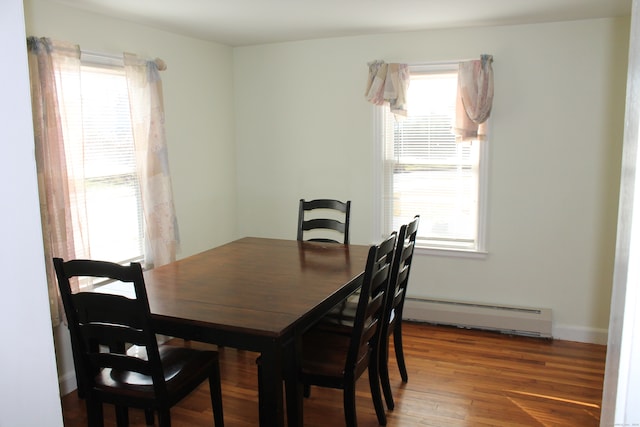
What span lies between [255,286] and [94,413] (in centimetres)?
89

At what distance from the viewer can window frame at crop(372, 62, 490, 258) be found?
162 inches

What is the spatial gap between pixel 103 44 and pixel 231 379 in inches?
90.5

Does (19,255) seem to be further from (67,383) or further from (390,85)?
(390,85)

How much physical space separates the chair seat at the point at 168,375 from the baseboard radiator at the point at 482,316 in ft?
7.34

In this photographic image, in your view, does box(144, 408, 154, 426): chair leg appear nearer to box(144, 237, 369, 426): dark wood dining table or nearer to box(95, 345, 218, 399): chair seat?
box(95, 345, 218, 399): chair seat

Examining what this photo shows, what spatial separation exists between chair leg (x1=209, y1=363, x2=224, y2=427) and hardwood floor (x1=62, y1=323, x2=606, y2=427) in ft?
0.86

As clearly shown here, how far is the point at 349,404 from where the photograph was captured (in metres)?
2.48

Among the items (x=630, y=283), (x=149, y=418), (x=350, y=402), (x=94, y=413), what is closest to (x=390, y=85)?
(x=350, y=402)

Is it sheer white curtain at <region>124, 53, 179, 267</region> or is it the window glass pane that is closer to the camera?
the window glass pane

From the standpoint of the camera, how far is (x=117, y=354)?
220 cm

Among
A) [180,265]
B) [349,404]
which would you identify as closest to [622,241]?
[349,404]

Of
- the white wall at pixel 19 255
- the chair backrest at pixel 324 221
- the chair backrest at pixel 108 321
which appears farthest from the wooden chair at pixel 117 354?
the chair backrest at pixel 324 221

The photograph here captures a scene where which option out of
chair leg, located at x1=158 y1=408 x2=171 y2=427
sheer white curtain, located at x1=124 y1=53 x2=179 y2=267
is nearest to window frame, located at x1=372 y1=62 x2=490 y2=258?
sheer white curtain, located at x1=124 y1=53 x2=179 y2=267

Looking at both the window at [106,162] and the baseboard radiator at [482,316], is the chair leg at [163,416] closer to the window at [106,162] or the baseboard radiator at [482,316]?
the window at [106,162]
